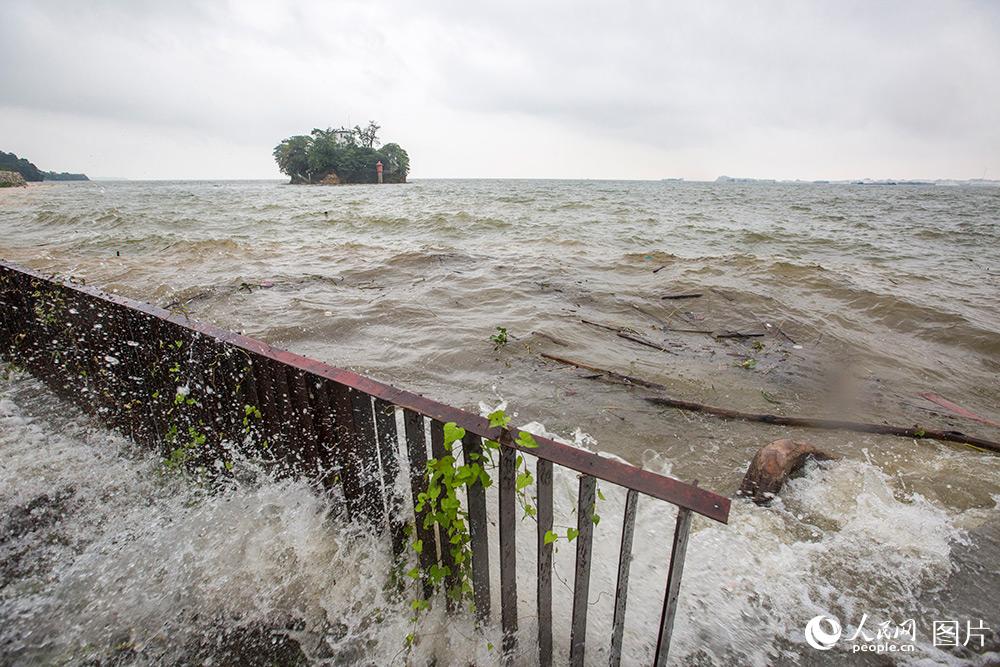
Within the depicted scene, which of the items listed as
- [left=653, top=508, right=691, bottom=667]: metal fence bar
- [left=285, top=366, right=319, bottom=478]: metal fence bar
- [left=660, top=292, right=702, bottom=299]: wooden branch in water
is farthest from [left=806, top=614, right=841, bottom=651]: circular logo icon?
[left=660, top=292, right=702, bottom=299]: wooden branch in water

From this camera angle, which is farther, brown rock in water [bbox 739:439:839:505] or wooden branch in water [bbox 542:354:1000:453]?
wooden branch in water [bbox 542:354:1000:453]

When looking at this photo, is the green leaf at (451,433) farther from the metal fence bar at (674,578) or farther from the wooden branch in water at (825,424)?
the wooden branch in water at (825,424)

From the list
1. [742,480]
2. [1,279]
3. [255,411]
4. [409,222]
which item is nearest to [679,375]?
[742,480]

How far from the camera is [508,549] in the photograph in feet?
6.75

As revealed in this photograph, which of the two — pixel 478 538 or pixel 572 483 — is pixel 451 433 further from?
pixel 572 483

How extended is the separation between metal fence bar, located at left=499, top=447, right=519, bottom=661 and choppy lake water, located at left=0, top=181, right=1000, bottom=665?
0.14 metres

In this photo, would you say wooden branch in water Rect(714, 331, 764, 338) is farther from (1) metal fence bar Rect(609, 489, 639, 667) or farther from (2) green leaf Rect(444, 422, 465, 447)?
(2) green leaf Rect(444, 422, 465, 447)

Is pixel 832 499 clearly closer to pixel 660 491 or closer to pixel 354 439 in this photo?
pixel 660 491

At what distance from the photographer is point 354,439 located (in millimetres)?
2355

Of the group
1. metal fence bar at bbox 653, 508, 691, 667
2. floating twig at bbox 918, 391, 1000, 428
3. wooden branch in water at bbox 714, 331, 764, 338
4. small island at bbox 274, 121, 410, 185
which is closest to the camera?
metal fence bar at bbox 653, 508, 691, 667

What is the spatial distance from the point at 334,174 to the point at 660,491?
9520 cm

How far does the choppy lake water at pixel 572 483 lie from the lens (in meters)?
2.36

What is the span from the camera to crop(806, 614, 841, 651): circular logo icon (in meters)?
2.26

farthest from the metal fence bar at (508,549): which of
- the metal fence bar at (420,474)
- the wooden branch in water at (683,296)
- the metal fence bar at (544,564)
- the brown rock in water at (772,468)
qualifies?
the wooden branch in water at (683,296)
